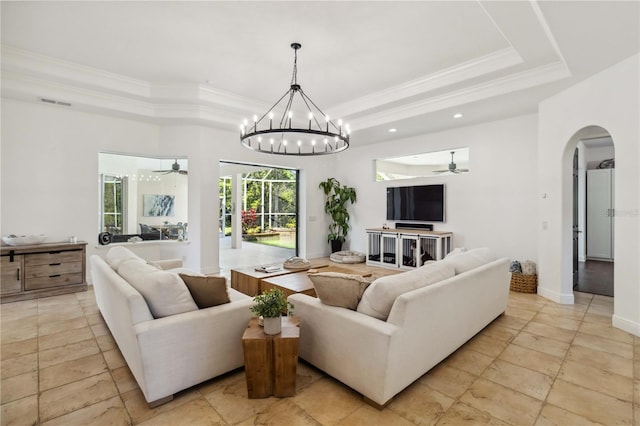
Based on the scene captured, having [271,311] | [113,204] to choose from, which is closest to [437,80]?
[271,311]

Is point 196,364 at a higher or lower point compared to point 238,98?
lower

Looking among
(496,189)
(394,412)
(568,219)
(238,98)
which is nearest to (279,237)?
(238,98)

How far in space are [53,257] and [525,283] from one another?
22.6 feet

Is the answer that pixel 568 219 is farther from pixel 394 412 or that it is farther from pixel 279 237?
pixel 279 237

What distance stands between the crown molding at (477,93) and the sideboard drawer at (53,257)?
521cm

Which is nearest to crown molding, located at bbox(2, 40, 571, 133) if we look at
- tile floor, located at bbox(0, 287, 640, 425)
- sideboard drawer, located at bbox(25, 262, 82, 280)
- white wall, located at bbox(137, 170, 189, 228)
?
white wall, located at bbox(137, 170, 189, 228)

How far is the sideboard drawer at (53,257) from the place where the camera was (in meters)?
4.34

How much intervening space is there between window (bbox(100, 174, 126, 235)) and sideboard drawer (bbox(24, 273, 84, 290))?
1034mm

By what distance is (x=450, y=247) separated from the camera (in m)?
6.12

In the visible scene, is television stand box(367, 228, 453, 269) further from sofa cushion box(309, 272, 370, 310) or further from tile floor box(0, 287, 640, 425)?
sofa cushion box(309, 272, 370, 310)

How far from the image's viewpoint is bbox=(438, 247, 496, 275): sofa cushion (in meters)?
2.93

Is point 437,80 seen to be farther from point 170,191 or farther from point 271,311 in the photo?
Result: point 170,191

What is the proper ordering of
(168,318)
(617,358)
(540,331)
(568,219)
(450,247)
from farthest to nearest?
1. (450,247)
2. (568,219)
3. (540,331)
4. (617,358)
5. (168,318)

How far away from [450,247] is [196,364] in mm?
5206
